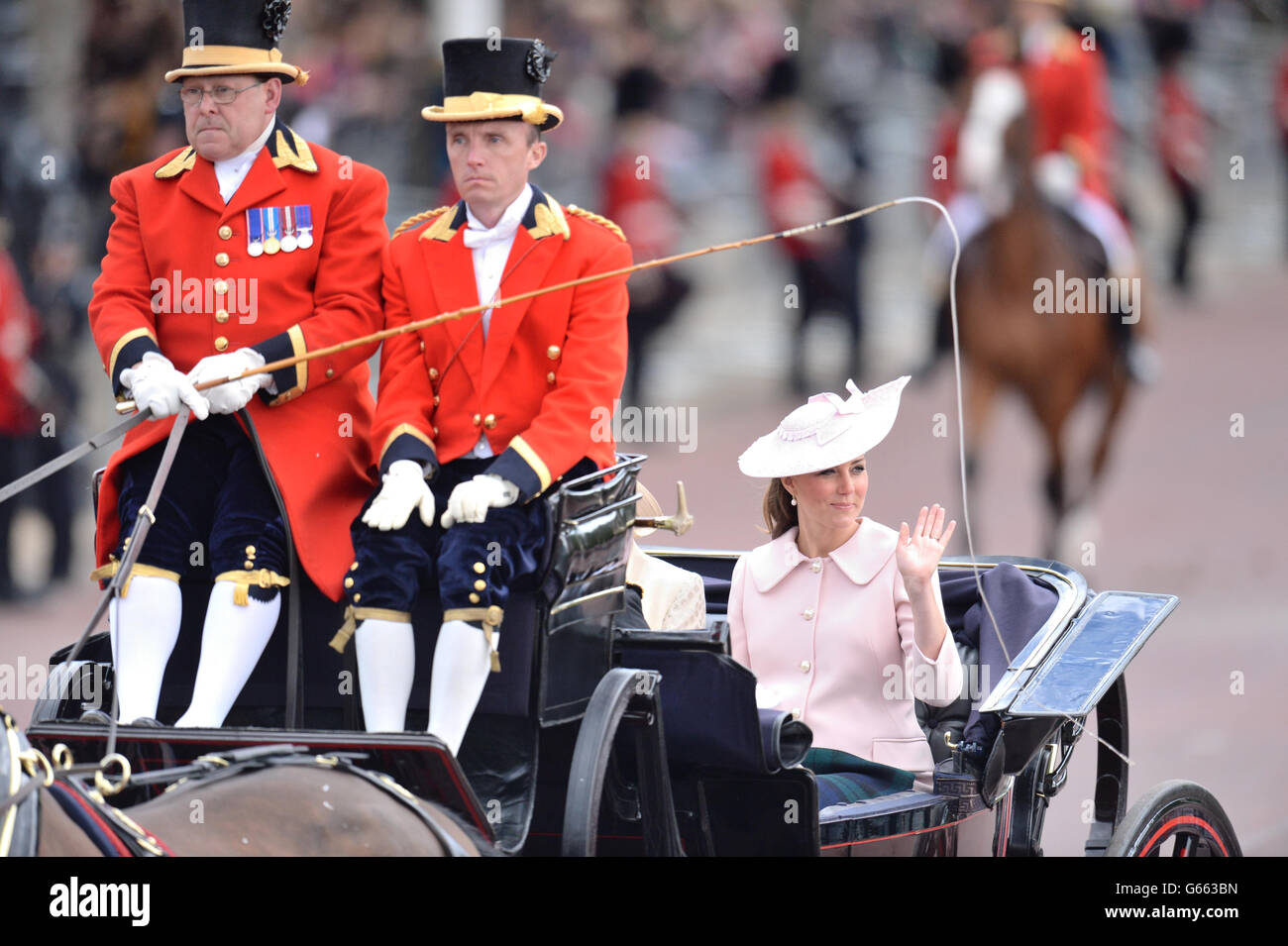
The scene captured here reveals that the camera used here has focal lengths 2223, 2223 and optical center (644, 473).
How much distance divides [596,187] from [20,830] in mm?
11985

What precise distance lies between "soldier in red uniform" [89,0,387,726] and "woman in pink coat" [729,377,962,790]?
37.0 inches

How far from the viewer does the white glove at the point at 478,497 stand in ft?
12.8

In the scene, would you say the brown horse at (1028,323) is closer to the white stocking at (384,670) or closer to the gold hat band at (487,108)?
the gold hat band at (487,108)

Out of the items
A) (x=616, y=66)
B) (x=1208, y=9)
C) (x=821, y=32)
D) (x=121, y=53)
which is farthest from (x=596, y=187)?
(x=1208, y=9)

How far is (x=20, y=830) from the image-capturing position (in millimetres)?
2840

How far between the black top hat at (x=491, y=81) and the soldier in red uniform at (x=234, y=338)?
269mm

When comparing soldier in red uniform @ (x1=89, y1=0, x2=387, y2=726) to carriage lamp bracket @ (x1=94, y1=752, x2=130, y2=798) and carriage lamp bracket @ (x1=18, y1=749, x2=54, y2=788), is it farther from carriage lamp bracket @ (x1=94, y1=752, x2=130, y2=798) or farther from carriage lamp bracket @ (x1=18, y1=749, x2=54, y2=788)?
carriage lamp bracket @ (x1=18, y1=749, x2=54, y2=788)

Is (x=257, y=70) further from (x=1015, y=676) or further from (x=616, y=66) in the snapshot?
(x=616, y=66)

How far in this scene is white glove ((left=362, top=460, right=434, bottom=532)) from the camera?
12.9 ft

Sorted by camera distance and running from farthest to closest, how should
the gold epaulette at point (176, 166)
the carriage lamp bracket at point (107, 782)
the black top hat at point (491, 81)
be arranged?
the gold epaulette at point (176, 166)
the black top hat at point (491, 81)
the carriage lamp bracket at point (107, 782)

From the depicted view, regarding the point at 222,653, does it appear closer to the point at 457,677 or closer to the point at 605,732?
the point at 457,677

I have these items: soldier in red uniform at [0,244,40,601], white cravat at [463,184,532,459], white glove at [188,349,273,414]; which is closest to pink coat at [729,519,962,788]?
white cravat at [463,184,532,459]

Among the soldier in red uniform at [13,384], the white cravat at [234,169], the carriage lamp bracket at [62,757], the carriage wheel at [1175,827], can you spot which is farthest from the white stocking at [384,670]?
the soldier in red uniform at [13,384]

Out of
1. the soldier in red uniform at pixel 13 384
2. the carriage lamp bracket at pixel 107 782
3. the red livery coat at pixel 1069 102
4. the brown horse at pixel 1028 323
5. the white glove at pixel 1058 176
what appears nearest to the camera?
the carriage lamp bracket at pixel 107 782
